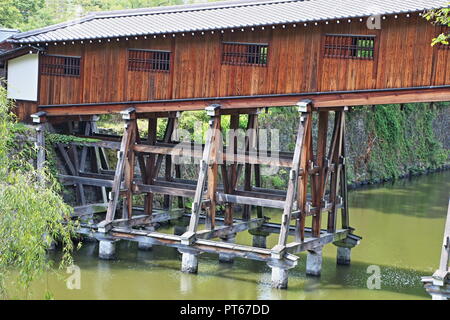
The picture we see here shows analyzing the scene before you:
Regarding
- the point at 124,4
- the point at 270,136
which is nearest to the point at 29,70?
the point at 270,136

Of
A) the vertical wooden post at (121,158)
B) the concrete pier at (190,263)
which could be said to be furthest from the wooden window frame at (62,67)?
the concrete pier at (190,263)

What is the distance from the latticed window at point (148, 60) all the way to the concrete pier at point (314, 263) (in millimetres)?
6191

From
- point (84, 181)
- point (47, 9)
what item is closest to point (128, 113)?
point (84, 181)

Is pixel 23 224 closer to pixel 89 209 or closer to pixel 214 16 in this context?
pixel 214 16

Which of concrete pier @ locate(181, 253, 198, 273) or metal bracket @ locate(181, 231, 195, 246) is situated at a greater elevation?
metal bracket @ locate(181, 231, 195, 246)

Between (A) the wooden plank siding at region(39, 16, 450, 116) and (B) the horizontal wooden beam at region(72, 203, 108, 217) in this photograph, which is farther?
(B) the horizontal wooden beam at region(72, 203, 108, 217)

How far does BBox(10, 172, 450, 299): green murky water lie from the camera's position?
19844mm

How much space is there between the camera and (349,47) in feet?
68.1

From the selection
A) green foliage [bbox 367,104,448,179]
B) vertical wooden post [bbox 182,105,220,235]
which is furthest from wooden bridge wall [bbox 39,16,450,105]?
green foliage [bbox 367,104,448,179]

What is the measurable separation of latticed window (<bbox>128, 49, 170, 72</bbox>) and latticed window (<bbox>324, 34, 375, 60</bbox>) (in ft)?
15.0

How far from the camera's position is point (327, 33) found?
69.2 feet

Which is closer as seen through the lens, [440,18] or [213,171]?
[440,18]

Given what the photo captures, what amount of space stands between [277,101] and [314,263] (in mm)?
4167

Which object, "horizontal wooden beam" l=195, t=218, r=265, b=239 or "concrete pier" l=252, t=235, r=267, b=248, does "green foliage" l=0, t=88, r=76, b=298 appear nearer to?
"horizontal wooden beam" l=195, t=218, r=265, b=239
